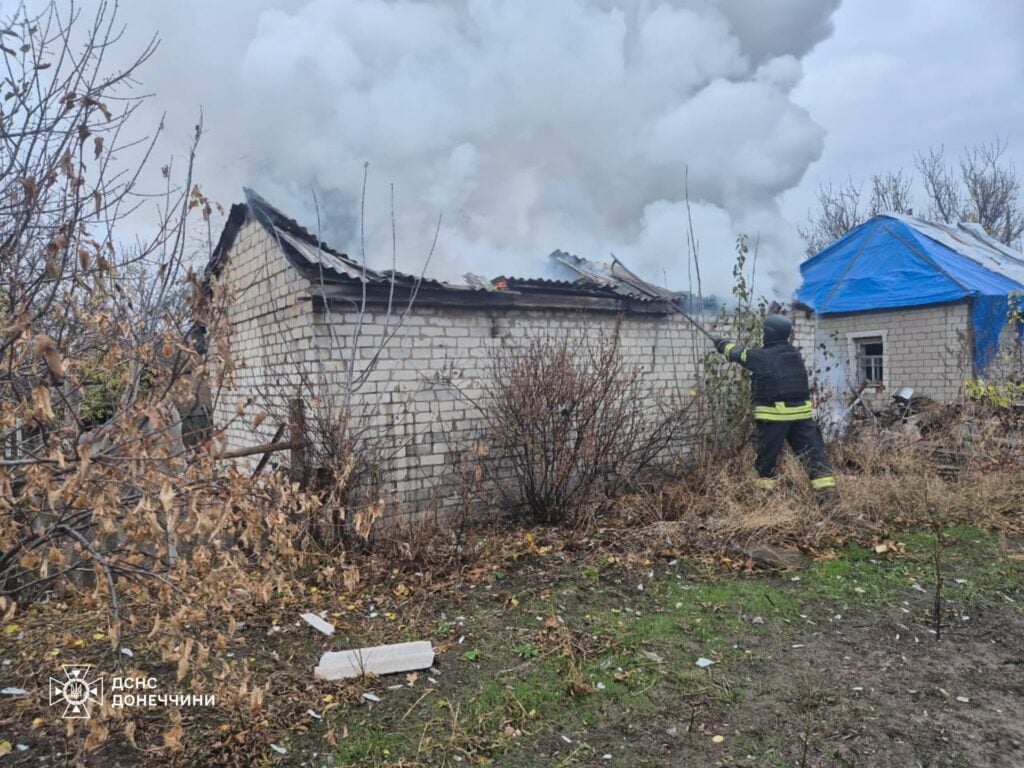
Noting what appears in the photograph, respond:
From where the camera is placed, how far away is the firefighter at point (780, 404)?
20.7 ft

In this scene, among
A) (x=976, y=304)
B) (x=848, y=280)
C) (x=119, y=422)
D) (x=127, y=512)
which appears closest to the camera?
(x=119, y=422)

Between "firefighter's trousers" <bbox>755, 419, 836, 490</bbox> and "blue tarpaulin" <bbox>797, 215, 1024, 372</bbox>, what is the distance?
23.0 ft

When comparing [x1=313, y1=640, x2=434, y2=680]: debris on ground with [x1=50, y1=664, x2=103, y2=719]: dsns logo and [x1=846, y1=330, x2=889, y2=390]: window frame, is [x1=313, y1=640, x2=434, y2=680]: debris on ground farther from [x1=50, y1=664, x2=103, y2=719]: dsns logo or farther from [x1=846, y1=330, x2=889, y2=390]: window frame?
[x1=846, y1=330, x2=889, y2=390]: window frame

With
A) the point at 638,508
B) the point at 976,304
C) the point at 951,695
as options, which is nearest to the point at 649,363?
the point at 638,508

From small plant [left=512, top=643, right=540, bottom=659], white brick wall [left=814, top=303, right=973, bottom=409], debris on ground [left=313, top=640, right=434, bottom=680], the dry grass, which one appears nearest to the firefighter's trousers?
the dry grass

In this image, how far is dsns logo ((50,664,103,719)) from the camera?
2886 mm

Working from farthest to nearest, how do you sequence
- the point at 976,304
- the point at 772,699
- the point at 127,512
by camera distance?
the point at 976,304
the point at 772,699
the point at 127,512

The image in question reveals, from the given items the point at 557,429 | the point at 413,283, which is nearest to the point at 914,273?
the point at 557,429

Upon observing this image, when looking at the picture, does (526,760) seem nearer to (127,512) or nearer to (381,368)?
(127,512)

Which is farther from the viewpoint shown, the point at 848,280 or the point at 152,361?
the point at 848,280

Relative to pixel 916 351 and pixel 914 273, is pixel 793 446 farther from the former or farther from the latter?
pixel 914 273

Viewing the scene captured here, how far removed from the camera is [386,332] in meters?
5.82

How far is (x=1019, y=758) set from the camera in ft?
8.57

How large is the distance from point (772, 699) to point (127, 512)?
296 centimetres
